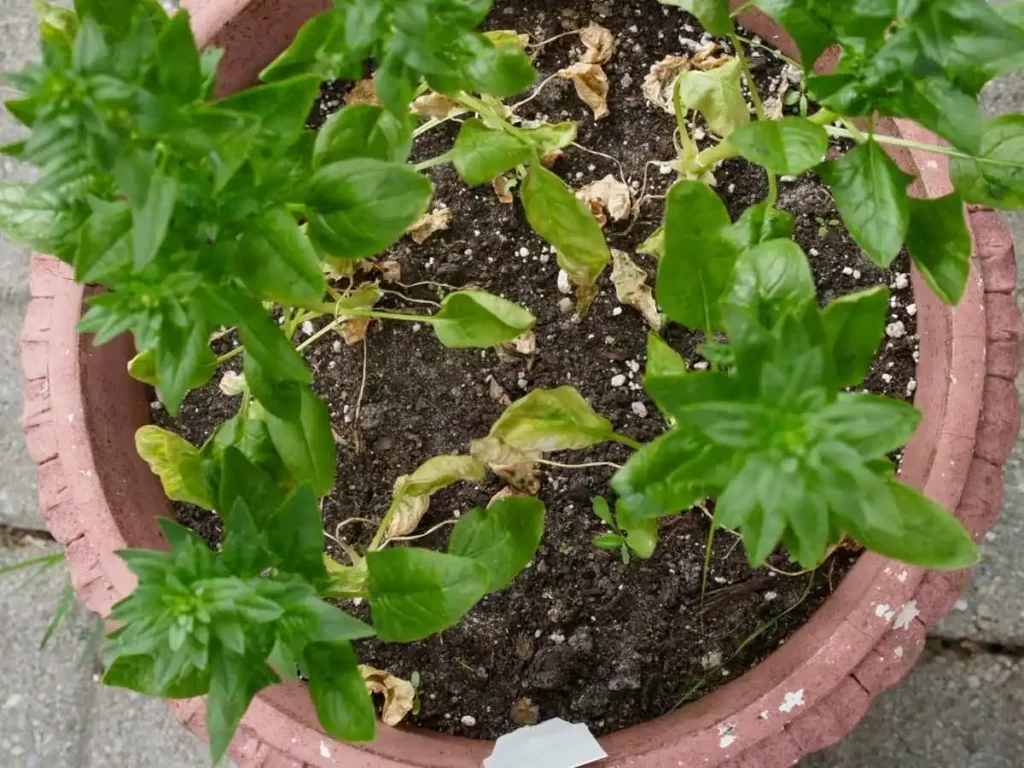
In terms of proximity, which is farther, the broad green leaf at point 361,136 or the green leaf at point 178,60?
the broad green leaf at point 361,136

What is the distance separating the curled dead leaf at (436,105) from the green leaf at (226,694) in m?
0.70

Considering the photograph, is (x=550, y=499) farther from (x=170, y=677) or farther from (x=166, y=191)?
(x=166, y=191)

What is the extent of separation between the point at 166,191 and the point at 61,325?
58cm

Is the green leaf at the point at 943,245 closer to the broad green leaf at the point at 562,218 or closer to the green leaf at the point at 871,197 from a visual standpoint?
the green leaf at the point at 871,197

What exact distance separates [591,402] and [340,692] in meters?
0.51

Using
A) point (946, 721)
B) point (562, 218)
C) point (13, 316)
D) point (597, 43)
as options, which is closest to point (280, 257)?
point (562, 218)

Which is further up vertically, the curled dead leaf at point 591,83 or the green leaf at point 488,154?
the green leaf at point 488,154

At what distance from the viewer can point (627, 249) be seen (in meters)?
1.31

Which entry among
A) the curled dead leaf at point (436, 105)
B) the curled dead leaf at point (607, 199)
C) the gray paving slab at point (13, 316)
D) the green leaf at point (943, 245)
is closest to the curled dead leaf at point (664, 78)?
the curled dead leaf at point (607, 199)

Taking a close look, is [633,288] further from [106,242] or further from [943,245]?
[106,242]

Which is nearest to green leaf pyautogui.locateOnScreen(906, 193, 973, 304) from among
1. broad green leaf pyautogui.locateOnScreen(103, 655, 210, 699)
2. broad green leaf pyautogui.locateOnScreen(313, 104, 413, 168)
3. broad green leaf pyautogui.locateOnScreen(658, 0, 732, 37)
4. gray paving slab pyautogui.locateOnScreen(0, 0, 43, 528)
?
broad green leaf pyautogui.locateOnScreen(658, 0, 732, 37)

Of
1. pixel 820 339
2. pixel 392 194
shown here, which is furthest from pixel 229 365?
pixel 820 339

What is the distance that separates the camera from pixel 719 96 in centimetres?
107

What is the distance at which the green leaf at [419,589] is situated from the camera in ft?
2.89
